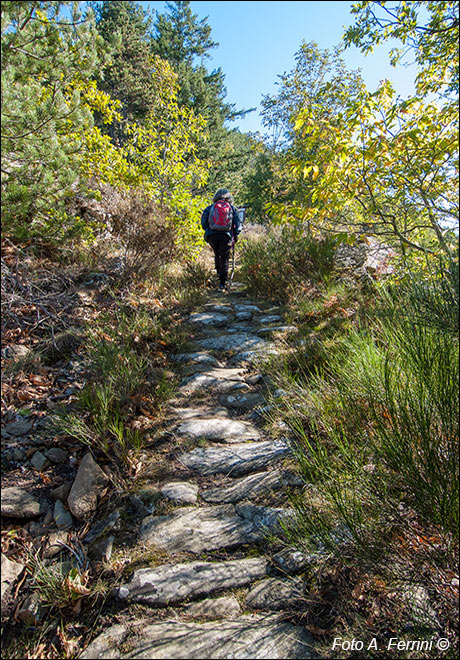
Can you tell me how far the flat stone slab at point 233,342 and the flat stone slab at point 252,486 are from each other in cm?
234

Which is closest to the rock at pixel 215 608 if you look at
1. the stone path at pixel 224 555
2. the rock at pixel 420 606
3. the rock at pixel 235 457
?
the stone path at pixel 224 555

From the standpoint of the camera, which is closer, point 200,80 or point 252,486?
point 252,486

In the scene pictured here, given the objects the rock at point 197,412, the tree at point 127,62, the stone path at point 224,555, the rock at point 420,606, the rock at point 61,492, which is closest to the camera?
the rock at point 420,606

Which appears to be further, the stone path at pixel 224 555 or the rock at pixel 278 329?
the rock at pixel 278 329

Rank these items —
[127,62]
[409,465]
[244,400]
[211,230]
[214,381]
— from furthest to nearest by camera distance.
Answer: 1. [127,62]
2. [211,230]
3. [214,381]
4. [244,400]
5. [409,465]

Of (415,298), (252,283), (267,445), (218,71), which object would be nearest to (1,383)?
(267,445)

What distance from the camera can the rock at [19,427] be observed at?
294 cm

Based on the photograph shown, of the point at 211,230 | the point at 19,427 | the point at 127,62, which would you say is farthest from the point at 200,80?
the point at 19,427

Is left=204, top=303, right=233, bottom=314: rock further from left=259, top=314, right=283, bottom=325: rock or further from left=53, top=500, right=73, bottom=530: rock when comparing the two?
left=53, top=500, right=73, bottom=530: rock

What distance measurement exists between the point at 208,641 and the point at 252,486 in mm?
949

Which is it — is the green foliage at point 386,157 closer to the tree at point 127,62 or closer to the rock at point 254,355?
the rock at point 254,355

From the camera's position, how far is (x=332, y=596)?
5.09 feet

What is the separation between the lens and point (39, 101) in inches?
132

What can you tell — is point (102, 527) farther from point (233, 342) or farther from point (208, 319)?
point (208, 319)
